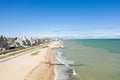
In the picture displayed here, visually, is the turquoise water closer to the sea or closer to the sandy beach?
the sea

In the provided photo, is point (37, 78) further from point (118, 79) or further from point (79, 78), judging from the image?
point (118, 79)

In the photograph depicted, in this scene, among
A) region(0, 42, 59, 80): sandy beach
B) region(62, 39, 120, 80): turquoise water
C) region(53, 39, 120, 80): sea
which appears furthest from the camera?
region(62, 39, 120, 80): turquoise water

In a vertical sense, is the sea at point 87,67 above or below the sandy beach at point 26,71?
below

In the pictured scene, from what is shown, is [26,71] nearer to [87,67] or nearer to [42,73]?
[42,73]

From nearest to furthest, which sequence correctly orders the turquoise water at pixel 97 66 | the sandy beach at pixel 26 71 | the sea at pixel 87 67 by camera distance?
the sandy beach at pixel 26 71 → the sea at pixel 87 67 → the turquoise water at pixel 97 66

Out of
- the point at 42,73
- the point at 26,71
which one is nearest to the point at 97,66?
the point at 42,73

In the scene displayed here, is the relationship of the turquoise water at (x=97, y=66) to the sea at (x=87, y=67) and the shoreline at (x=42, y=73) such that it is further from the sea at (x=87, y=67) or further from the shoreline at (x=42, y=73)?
the shoreline at (x=42, y=73)

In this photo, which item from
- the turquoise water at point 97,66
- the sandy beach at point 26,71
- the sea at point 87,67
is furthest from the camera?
the turquoise water at point 97,66

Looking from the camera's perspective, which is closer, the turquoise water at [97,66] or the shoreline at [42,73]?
the shoreline at [42,73]

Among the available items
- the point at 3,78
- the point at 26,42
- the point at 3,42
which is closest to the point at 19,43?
the point at 26,42

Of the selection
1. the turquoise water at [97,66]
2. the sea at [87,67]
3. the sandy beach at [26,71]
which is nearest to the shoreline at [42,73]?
the sandy beach at [26,71]

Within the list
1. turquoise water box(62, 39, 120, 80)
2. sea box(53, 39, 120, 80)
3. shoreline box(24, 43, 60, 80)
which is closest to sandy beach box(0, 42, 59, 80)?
shoreline box(24, 43, 60, 80)
